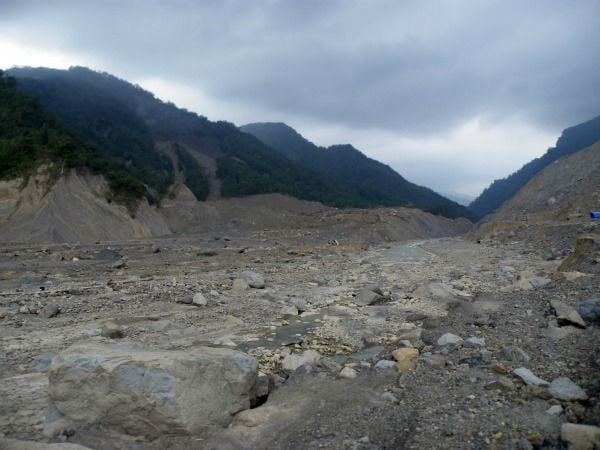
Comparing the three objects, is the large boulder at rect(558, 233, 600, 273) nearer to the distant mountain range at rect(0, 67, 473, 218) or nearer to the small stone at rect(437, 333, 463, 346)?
the small stone at rect(437, 333, 463, 346)

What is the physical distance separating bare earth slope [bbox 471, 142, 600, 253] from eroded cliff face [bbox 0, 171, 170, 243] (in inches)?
1083

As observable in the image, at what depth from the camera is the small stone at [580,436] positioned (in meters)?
3.65

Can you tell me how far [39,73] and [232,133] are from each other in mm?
72419

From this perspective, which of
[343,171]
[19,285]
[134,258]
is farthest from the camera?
[343,171]

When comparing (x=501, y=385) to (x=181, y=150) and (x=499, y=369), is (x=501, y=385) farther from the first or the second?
(x=181, y=150)

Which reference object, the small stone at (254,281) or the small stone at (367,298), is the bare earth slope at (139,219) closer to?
the small stone at (254,281)

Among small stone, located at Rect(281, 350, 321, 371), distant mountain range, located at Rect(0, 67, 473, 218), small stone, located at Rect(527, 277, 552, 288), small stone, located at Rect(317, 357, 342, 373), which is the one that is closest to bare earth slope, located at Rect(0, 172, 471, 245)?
distant mountain range, located at Rect(0, 67, 473, 218)

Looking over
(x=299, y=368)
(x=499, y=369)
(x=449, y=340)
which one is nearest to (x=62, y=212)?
(x=299, y=368)

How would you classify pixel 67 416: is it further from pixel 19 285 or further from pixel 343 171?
pixel 343 171

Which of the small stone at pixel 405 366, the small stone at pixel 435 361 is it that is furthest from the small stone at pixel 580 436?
the small stone at pixel 405 366

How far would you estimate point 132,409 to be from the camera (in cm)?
460

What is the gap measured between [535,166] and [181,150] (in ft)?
361

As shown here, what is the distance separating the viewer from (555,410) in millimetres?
4375

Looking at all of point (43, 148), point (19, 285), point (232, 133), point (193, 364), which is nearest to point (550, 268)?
point (193, 364)
